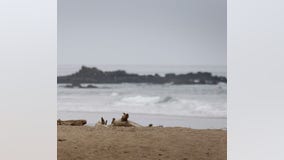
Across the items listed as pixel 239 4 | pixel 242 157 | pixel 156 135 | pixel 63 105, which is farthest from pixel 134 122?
pixel 239 4

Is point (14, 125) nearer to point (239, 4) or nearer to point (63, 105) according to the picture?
point (63, 105)

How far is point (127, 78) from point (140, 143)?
1.67 ft

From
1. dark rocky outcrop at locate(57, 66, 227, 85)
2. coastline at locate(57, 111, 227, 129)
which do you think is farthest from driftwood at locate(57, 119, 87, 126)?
dark rocky outcrop at locate(57, 66, 227, 85)

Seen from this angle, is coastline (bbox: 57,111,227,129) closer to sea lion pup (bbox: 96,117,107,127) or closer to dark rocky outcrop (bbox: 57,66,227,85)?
sea lion pup (bbox: 96,117,107,127)

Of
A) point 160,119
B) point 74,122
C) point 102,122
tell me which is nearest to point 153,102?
point 160,119

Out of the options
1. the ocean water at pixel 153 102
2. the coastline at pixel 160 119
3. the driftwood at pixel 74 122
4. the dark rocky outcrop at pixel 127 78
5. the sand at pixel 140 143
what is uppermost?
the dark rocky outcrop at pixel 127 78

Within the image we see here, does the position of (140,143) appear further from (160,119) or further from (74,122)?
(74,122)

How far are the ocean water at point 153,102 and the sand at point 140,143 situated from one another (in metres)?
0.08

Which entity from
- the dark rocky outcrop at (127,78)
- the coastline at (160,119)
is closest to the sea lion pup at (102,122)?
the coastline at (160,119)

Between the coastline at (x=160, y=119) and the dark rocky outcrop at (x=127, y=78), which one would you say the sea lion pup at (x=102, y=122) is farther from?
the dark rocky outcrop at (x=127, y=78)

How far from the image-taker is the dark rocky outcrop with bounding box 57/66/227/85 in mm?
3764

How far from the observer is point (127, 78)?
12.7 ft

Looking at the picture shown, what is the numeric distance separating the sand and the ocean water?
0.26ft

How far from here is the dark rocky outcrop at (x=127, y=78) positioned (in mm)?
3764
